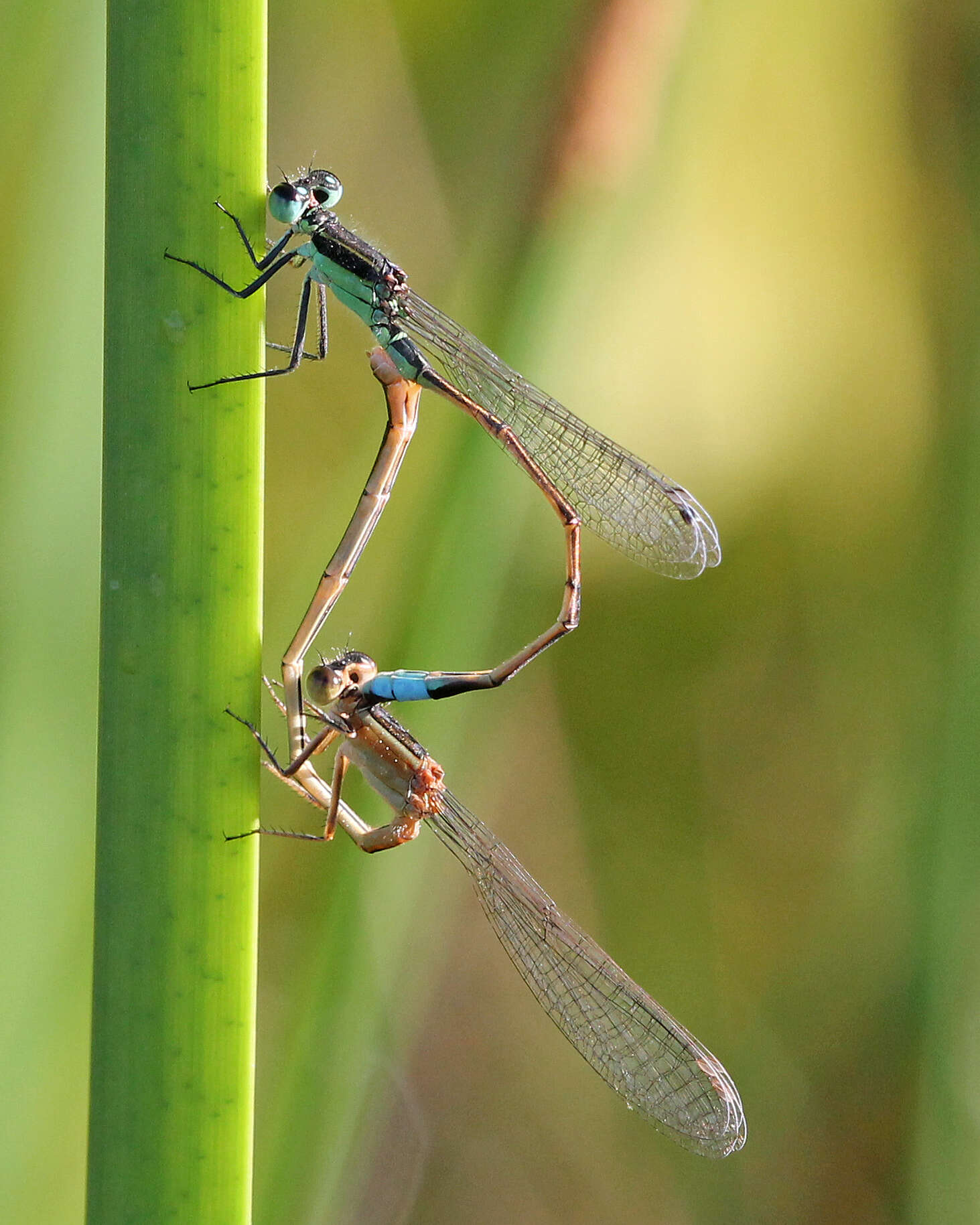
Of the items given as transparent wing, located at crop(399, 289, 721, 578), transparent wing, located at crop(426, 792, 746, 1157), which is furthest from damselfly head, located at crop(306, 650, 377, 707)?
transparent wing, located at crop(399, 289, 721, 578)

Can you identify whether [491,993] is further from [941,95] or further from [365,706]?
[941,95]

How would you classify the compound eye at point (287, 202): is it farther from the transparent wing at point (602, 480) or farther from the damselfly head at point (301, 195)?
the transparent wing at point (602, 480)

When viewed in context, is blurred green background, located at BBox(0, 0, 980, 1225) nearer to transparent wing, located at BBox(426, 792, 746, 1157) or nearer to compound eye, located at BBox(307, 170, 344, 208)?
transparent wing, located at BBox(426, 792, 746, 1157)

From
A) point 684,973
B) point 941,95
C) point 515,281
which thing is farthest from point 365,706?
point 941,95

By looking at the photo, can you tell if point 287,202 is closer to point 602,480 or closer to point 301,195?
point 301,195

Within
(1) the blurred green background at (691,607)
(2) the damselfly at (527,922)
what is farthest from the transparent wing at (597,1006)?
(1) the blurred green background at (691,607)

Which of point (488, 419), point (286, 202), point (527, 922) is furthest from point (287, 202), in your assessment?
point (527, 922)

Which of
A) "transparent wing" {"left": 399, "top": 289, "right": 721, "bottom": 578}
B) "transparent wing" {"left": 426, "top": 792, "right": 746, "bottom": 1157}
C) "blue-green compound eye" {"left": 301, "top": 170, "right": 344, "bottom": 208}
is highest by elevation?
"blue-green compound eye" {"left": 301, "top": 170, "right": 344, "bottom": 208}
